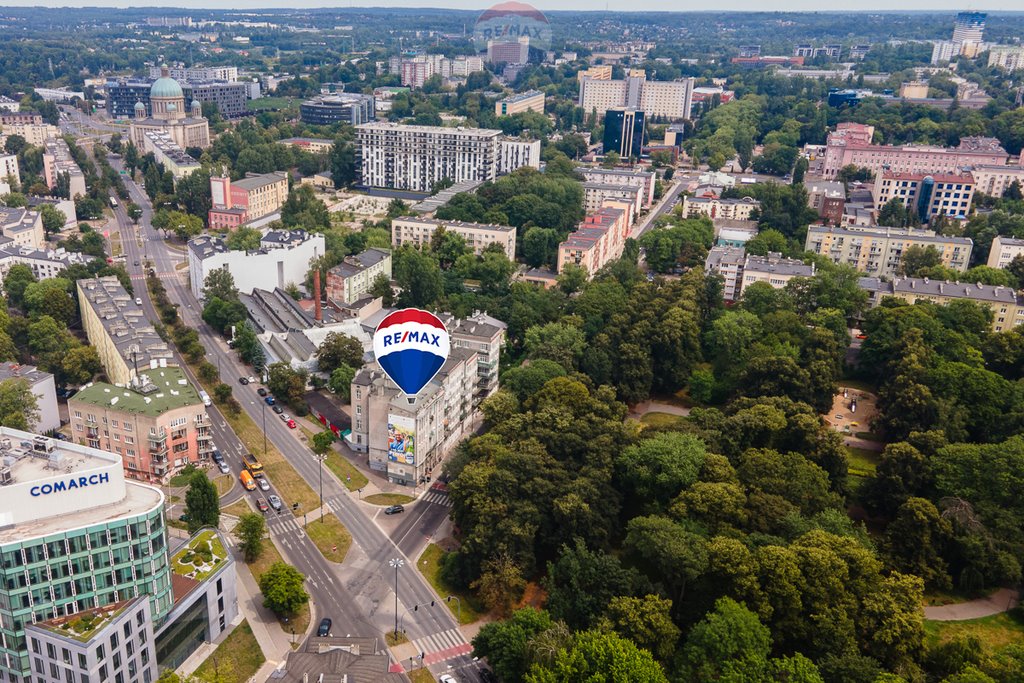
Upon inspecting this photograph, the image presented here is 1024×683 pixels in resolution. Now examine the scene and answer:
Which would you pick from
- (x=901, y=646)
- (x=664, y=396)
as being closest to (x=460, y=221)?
(x=664, y=396)

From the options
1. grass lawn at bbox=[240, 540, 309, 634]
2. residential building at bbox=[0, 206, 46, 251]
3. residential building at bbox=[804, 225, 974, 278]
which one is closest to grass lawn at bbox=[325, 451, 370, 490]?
grass lawn at bbox=[240, 540, 309, 634]

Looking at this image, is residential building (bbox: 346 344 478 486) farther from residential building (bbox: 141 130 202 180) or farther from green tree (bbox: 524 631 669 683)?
residential building (bbox: 141 130 202 180)

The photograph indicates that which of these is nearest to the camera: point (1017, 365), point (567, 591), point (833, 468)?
point (567, 591)

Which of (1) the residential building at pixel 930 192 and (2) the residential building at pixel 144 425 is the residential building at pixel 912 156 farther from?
(2) the residential building at pixel 144 425

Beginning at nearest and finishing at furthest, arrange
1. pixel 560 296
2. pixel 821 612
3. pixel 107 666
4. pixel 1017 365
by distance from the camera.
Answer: pixel 107 666 → pixel 821 612 → pixel 1017 365 → pixel 560 296

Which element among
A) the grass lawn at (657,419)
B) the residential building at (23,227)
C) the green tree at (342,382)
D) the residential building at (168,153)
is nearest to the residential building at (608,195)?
the grass lawn at (657,419)

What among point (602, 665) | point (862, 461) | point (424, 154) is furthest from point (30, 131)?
point (602, 665)

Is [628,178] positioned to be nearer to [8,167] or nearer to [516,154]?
[516,154]

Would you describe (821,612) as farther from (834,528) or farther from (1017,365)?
(1017,365)
